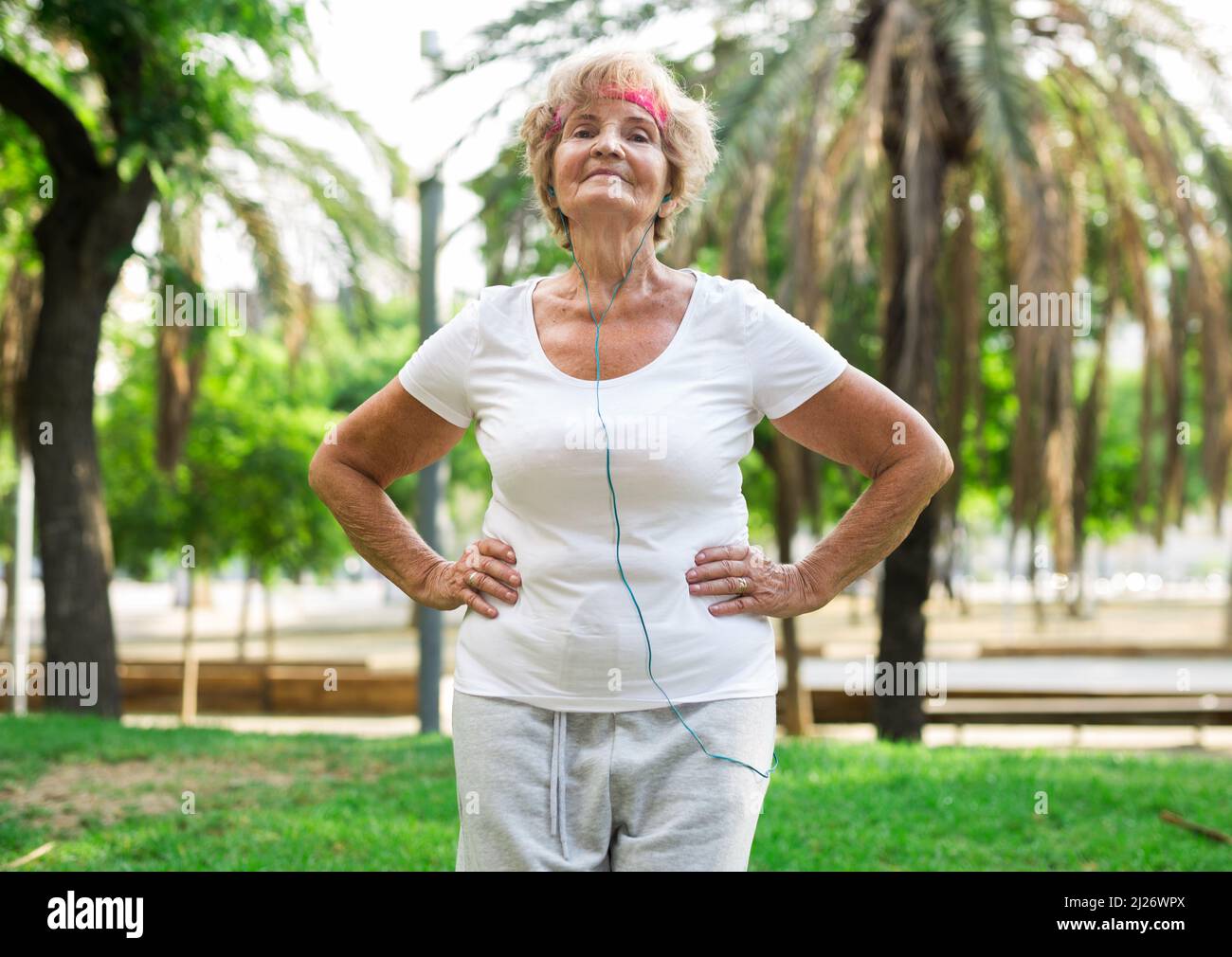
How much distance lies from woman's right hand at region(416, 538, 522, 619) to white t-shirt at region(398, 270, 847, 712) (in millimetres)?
20

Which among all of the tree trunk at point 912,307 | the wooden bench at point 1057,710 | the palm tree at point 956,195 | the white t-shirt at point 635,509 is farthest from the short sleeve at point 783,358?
the wooden bench at point 1057,710

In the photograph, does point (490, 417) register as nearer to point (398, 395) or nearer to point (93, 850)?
point (398, 395)

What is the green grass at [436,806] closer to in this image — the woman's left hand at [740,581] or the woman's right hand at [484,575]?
the woman's right hand at [484,575]

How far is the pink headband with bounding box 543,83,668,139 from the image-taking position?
2.41m

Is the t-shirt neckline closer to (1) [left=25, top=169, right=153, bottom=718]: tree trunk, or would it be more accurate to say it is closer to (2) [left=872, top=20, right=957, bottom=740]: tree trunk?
(2) [left=872, top=20, right=957, bottom=740]: tree trunk

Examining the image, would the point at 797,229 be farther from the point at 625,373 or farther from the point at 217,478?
the point at 217,478

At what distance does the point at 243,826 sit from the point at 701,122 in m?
4.01

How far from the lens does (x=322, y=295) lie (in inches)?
515

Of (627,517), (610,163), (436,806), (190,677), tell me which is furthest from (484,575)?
(190,677)

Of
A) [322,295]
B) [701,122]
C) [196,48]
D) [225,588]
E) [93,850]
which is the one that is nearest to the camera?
[701,122]

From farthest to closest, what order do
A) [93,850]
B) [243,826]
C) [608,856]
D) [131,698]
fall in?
[131,698] < [243,826] < [93,850] < [608,856]

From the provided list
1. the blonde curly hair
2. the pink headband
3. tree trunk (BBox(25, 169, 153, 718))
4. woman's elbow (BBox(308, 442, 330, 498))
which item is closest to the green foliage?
tree trunk (BBox(25, 169, 153, 718))
